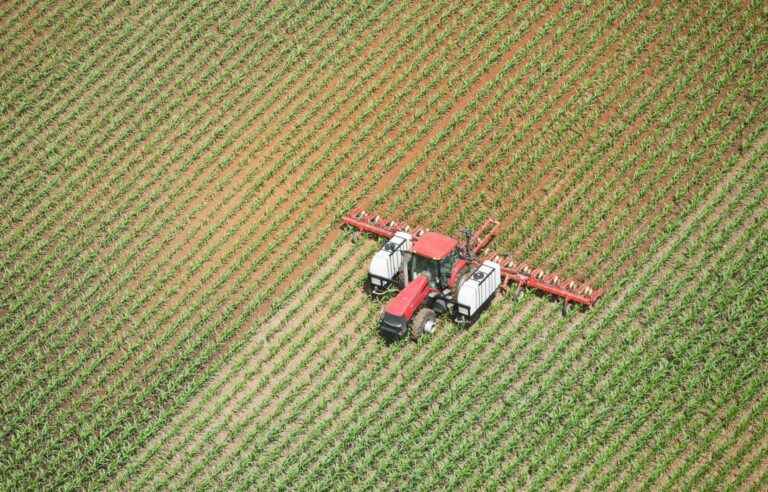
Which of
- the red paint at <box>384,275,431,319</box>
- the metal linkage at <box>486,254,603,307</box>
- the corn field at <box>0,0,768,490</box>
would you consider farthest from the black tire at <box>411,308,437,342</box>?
the metal linkage at <box>486,254,603,307</box>

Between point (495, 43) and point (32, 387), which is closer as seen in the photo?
point (32, 387)

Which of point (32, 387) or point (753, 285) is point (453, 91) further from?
point (32, 387)

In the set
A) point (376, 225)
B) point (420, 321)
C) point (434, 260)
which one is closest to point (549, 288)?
point (434, 260)

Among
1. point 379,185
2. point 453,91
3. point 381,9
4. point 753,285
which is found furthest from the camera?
point 381,9

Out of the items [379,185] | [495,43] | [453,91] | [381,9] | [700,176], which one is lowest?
[700,176]

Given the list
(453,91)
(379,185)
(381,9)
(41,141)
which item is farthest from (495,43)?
(41,141)

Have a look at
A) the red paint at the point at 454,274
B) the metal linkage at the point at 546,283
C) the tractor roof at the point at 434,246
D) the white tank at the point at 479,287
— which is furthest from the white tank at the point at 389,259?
the metal linkage at the point at 546,283

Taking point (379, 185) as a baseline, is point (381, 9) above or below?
above

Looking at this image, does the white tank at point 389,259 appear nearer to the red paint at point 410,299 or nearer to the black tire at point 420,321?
the red paint at point 410,299
